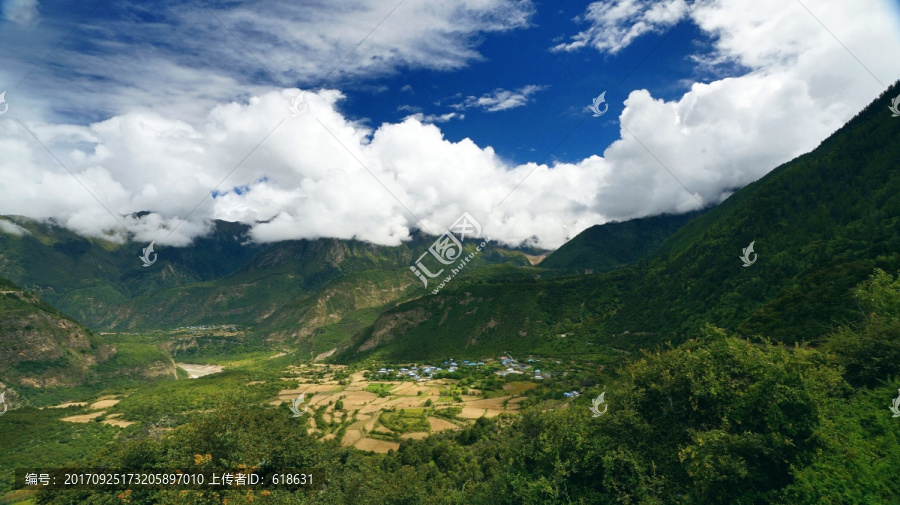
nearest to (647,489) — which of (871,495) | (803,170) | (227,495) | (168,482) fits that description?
(871,495)

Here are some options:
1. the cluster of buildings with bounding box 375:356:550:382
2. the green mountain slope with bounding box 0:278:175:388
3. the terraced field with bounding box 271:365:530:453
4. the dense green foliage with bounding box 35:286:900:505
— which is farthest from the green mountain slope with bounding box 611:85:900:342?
the green mountain slope with bounding box 0:278:175:388

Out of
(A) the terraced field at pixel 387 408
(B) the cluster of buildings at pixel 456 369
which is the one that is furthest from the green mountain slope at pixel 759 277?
(A) the terraced field at pixel 387 408

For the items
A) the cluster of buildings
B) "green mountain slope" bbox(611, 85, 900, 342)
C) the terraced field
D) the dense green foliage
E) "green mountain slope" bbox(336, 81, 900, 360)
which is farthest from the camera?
the cluster of buildings

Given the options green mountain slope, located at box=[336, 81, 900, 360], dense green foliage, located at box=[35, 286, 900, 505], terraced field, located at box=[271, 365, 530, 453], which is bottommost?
terraced field, located at box=[271, 365, 530, 453]

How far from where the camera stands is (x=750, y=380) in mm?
21500

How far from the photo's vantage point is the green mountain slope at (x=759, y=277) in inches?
2127

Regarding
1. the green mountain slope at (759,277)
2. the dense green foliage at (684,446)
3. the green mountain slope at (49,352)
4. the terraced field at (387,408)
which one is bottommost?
the terraced field at (387,408)

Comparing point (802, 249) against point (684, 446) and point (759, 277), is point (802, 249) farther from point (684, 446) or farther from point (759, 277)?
point (684, 446)

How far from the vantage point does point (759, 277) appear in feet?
252

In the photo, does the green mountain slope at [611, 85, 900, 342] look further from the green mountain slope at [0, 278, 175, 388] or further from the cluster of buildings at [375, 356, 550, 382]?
the green mountain slope at [0, 278, 175, 388]

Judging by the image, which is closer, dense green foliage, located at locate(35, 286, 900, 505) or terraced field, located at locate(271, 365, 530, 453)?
dense green foliage, located at locate(35, 286, 900, 505)

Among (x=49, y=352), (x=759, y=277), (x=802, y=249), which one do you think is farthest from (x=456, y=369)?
(x=49, y=352)

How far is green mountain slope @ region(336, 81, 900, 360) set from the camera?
54.0m

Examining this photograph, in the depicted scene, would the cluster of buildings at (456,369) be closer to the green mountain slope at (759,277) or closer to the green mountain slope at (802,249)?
the green mountain slope at (759,277)
